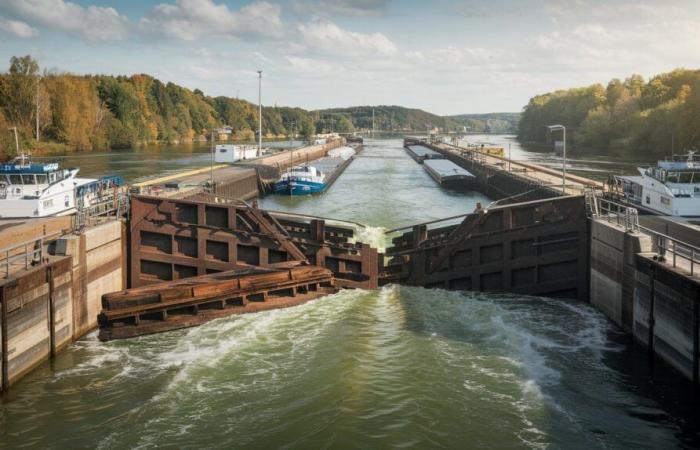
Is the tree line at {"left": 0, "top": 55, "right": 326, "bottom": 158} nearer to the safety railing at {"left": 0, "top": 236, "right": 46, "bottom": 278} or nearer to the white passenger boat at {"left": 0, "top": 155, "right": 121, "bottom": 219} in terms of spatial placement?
the white passenger boat at {"left": 0, "top": 155, "right": 121, "bottom": 219}

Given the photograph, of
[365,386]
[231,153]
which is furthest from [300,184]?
[365,386]

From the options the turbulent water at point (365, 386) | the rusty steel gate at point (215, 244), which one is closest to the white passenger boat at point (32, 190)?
the rusty steel gate at point (215, 244)

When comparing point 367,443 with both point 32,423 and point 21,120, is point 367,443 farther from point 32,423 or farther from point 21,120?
point 21,120

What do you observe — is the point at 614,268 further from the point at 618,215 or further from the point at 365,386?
the point at 365,386

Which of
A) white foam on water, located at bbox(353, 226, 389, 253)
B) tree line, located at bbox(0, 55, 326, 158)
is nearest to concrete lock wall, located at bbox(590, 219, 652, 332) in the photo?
white foam on water, located at bbox(353, 226, 389, 253)

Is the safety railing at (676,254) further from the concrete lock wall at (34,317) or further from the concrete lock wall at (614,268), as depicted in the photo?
the concrete lock wall at (34,317)

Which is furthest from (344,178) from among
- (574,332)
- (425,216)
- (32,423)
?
(32,423)
